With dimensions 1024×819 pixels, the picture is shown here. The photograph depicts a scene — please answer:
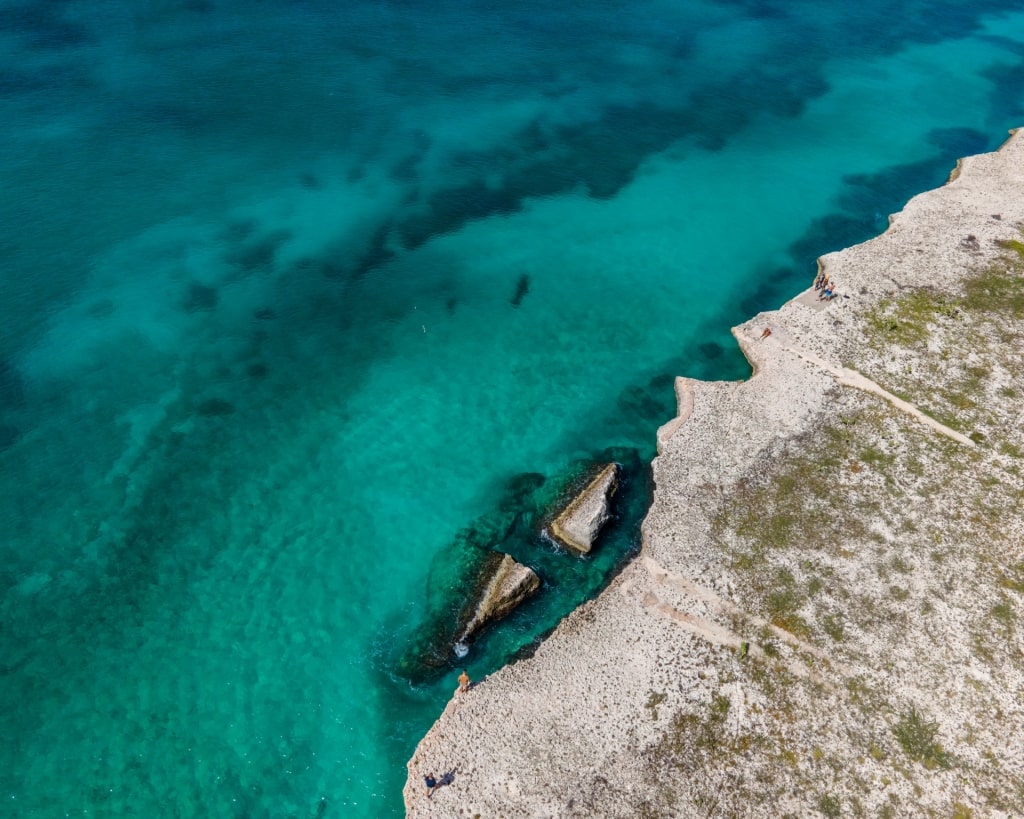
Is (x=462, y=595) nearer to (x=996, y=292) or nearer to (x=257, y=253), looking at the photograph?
(x=257, y=253)

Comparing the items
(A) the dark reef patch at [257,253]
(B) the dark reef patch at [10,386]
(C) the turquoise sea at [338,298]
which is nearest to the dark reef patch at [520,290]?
(C) the turquoise sea at [338,298]

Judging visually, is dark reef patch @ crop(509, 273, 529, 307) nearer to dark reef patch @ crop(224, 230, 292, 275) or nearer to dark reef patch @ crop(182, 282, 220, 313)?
dark reef patch @ crop(224, 230, 292, 275)

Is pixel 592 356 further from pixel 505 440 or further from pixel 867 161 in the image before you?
pixel 867 161

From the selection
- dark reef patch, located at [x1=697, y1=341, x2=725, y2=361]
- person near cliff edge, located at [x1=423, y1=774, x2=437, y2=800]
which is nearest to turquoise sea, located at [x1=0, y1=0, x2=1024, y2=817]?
dark reef patch, located at [x1=697, y1=341, x2=725, y2=361]

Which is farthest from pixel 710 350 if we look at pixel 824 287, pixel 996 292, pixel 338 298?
pixel 338 298

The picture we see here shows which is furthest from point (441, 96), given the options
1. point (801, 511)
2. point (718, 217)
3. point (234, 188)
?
point (801, 511)

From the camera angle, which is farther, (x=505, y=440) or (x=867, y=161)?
(x=867, y=161)

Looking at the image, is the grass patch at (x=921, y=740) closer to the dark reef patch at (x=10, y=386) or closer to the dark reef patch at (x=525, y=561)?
the dark reef patch at (x=525, y=561)
